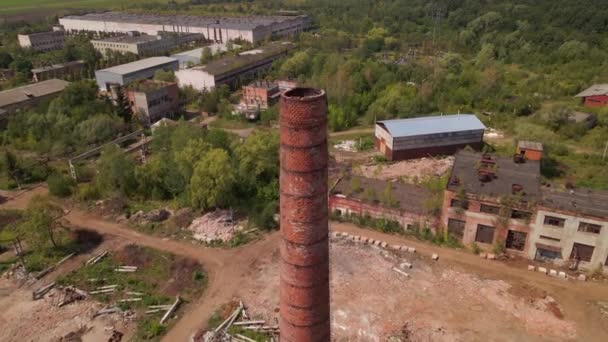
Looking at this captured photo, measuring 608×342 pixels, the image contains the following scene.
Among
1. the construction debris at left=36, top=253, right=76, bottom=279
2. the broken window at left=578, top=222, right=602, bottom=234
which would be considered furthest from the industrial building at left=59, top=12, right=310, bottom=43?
the broken window at left=578, top=222, right=602, bottom=234

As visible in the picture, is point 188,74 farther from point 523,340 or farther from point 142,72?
point 523,340

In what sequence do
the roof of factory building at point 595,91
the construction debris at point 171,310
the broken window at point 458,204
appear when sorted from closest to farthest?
the construction debris at point 171,310 < the broken window at point 458,204 < the roof of factory building at point 595,91

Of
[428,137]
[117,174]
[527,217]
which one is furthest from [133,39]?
[527,217]

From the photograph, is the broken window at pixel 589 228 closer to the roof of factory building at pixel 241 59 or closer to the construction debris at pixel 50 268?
the construction debris at pixel 50 268

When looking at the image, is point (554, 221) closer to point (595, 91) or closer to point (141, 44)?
point (595, 91)

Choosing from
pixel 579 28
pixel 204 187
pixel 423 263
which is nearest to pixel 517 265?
pixel 423 263

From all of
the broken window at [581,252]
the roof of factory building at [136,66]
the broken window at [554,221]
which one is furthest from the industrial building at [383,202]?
the roof of factory building at [136,66]
